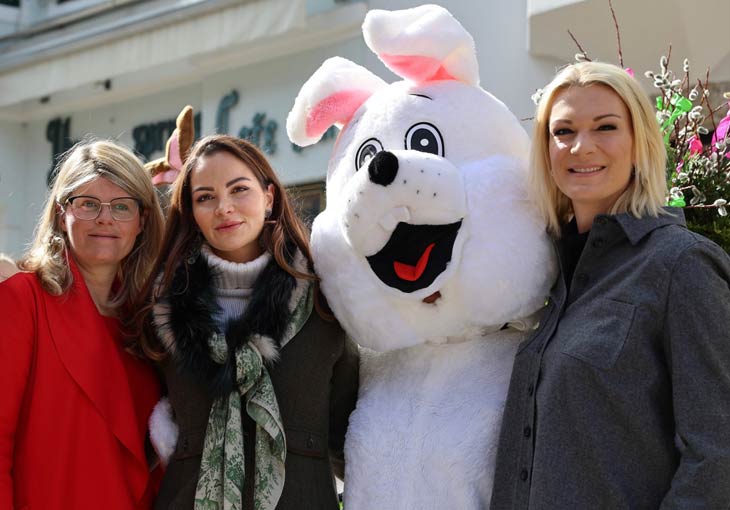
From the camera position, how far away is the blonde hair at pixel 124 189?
276cm

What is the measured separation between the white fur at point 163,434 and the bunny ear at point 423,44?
116cm

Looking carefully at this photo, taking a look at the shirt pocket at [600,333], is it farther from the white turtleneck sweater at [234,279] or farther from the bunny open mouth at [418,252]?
the white turtleneck sweater at [234,279]

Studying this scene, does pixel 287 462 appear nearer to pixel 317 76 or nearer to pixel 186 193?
pixel 186 193

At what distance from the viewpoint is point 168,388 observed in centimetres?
271

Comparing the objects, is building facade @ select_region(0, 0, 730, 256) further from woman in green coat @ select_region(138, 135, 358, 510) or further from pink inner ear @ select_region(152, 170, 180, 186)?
woman in green coat @ select_region(138, 135, 358, 510)

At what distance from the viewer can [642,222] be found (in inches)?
87.1

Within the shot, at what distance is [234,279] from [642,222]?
1.14 m

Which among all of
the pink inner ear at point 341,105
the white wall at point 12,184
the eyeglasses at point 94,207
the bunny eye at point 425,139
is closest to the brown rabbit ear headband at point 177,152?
the eyeglasses at point 94,207

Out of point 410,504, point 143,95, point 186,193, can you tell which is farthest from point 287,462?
point 143,95

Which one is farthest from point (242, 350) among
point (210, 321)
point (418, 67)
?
point (418, 67)

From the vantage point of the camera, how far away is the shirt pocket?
2105mm

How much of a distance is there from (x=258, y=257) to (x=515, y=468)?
97 cm

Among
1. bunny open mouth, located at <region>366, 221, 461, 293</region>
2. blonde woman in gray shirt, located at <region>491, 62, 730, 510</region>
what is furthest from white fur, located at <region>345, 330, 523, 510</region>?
bunny open mouth, located at <region>366, 221, 461, 293</region>

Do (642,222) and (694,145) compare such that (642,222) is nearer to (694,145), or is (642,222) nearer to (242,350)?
(694,145)
